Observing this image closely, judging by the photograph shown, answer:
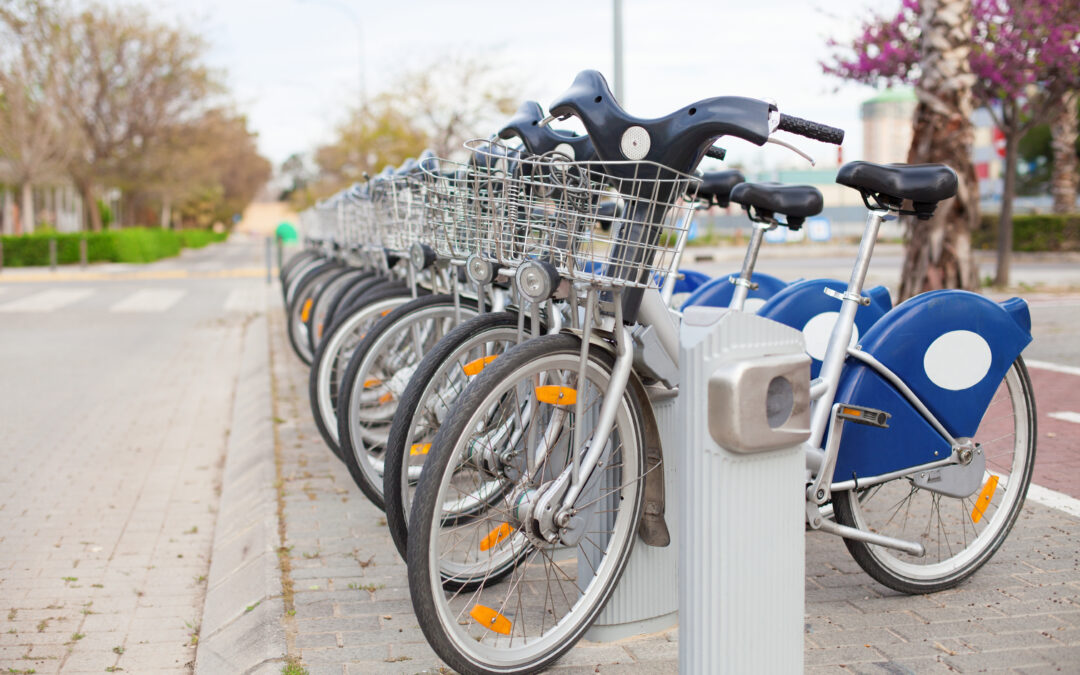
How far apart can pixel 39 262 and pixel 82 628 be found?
27152 mm

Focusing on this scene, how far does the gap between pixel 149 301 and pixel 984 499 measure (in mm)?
15421

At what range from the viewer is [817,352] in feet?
11.8

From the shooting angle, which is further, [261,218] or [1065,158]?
[261,218]

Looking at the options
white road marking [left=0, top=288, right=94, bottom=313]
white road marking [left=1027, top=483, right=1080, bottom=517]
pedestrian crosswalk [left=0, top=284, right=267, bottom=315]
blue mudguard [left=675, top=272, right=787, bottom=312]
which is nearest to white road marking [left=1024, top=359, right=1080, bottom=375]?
white road marking [left=1027, top=483, right=1080, bottom=517]

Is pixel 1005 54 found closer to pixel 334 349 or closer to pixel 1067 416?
pixel 1067 416

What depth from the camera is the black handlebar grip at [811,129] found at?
2576 mm

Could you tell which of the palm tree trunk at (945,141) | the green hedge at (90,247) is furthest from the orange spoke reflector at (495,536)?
the green hedge at (90,247)

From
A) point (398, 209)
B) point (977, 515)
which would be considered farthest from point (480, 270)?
point (977, 515)

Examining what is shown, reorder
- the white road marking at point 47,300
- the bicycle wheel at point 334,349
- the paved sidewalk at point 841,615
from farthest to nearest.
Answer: the white road marking at point 47,300, the bicycle wheel at point 334,349, the paved sidewalk at point 841,615

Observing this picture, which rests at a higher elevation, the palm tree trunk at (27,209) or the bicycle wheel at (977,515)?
the palm tree trunk at (27,209)

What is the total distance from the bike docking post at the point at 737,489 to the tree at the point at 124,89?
32195 millimetres

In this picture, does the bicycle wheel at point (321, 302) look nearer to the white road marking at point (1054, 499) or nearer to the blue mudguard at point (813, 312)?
the blue mudguard at point (813, 312)

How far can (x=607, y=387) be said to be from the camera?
2.70 metres

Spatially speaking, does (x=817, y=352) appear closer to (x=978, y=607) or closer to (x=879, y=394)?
(x=879, y=394)
